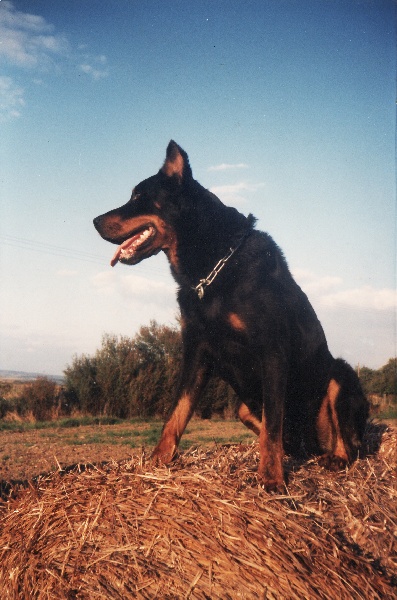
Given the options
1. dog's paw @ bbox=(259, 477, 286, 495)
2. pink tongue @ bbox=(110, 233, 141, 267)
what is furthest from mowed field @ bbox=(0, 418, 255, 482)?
dog's paw @ bbox=(259, 477, 286, 495)

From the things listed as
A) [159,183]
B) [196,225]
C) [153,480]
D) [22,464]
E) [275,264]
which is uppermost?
[159,183]

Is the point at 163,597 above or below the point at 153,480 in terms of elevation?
below

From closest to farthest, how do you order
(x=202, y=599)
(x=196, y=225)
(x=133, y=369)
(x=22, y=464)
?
1. (x=202, y=599)
2. (x=196, y=225)
3. (x=22, y=464)
4. (x=133, y=369)

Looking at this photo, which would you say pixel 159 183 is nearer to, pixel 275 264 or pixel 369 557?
pixel 275 264

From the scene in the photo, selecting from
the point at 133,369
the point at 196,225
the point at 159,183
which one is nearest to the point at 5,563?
the point at 196,225

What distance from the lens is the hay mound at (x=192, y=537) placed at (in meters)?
2.17

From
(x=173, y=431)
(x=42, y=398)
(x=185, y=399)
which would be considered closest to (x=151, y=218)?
(x=185, y=399)

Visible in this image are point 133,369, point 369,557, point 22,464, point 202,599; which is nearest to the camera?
point 202,599

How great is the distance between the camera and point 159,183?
3777mm

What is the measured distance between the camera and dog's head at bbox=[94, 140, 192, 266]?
12.2 ft

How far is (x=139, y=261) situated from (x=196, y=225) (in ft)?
1.77

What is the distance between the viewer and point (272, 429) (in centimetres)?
303

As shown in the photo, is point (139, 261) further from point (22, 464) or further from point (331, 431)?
point (22, 464)

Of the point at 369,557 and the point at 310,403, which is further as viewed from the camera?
the point at 310,403
